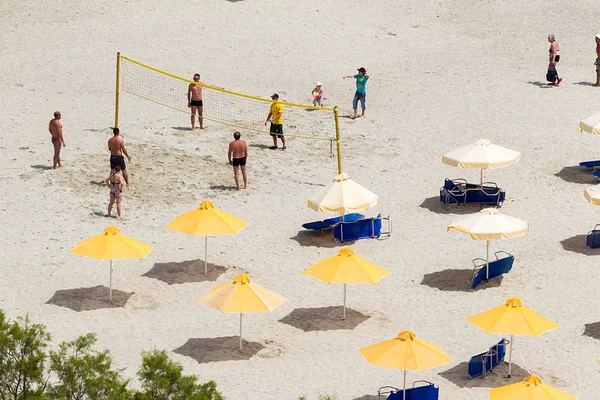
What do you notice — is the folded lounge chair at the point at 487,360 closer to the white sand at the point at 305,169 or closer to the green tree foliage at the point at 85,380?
the white sand at the point at 305,169

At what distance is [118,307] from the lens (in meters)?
25.2

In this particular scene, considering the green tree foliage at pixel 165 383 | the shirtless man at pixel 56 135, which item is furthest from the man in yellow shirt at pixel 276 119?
the green tree foliage at pixel 165 383

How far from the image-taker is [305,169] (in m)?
32.7

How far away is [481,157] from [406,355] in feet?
32.2

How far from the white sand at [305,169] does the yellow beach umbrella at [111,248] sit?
3.24ft

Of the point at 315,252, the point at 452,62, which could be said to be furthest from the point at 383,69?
the point at 315,252

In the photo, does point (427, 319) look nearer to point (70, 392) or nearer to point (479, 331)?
point (479, 331)

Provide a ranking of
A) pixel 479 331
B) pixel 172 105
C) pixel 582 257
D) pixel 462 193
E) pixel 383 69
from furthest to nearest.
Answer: pixel 383 69 < pixel 172 105 < pixel 462 193 < pixel 582 257 < pixel 479 331

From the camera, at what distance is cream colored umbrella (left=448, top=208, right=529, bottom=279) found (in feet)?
85.6

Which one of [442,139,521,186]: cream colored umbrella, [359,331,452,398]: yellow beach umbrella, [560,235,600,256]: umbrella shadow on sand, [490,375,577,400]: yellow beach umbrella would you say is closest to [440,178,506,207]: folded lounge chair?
[442,139,521,186]: cream colored umbrella

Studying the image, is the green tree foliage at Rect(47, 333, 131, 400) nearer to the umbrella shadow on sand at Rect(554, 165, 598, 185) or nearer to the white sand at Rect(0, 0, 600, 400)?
the white sand at Rect(0, 0, 600, 400)

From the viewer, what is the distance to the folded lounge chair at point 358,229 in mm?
28527

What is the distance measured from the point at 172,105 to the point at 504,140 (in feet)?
28.8

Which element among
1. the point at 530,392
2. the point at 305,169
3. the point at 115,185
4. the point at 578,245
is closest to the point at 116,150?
the point at 115,185
